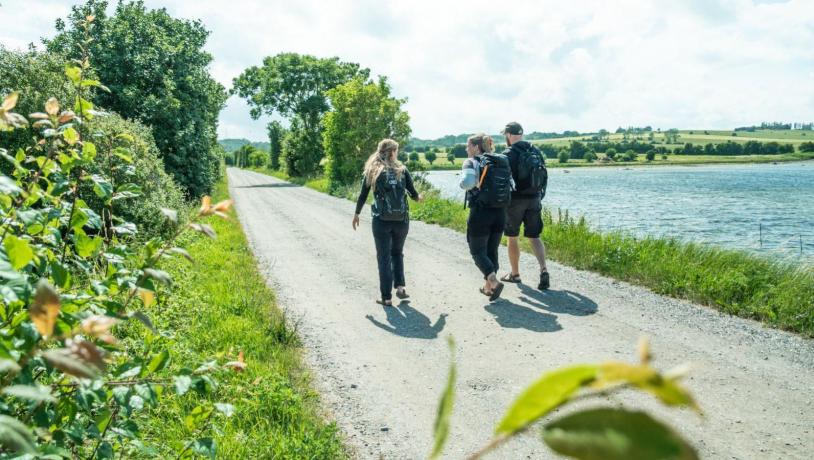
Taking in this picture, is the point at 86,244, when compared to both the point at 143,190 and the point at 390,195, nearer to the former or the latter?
the point at 390,195

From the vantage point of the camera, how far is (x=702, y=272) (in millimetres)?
7484

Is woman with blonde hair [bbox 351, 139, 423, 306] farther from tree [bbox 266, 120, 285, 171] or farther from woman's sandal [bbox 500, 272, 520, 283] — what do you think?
tree [bbox 266, 120, 285, 171]

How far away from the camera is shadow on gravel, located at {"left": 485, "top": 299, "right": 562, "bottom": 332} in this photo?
605cm

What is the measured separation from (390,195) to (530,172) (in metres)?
2.00

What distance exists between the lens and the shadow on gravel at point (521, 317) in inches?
238

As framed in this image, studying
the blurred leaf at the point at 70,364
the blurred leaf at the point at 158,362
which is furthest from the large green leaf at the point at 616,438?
the blurred leaf at the point at 158,362

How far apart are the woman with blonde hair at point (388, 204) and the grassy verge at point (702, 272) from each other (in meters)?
3.74

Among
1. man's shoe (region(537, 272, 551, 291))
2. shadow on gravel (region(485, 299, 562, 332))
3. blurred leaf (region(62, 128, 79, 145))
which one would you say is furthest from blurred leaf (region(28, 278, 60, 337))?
man's shoe (region(537, 272, 551, 291))

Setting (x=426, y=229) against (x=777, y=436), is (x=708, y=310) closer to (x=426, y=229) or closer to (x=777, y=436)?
(x=777, y=436)

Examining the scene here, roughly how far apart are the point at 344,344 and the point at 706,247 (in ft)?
20.7

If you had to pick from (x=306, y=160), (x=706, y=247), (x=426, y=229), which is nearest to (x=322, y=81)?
(x=306, y=160)

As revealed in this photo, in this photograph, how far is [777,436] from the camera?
3789 mm

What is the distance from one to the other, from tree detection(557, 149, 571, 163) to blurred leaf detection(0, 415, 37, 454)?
107m

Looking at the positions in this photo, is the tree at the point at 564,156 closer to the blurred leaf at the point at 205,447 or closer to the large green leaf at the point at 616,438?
the blurred leaf at the point at 205,447
